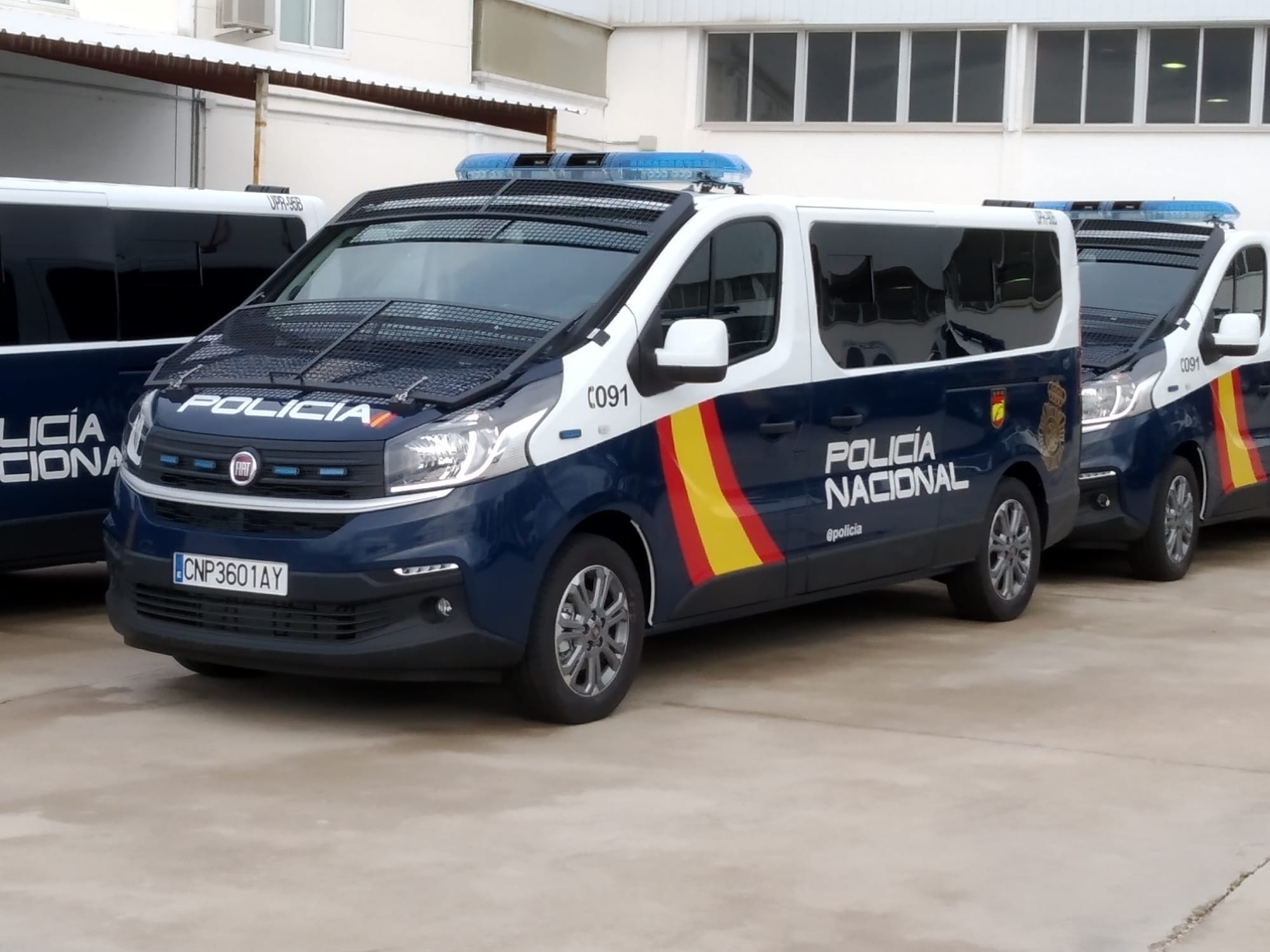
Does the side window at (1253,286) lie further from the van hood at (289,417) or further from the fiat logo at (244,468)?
the fiat logo at (244,468)

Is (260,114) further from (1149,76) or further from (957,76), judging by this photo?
(1149,76)

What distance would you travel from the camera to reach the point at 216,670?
752 cm

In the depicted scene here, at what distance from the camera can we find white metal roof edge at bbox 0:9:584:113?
674 inches

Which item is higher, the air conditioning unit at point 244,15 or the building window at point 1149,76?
the building window at point 1149,76

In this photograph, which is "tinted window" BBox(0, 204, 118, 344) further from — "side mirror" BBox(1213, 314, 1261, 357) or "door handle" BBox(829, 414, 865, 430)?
"side mirror" BBox(1213, 314, 1261, 357)

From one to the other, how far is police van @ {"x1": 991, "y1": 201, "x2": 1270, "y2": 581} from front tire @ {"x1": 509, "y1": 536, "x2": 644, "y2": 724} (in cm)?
451

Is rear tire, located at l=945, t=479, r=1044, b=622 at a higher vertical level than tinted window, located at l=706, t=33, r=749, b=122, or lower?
lower

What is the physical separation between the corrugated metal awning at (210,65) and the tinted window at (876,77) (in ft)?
29.3

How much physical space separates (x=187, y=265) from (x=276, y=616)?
11.2 feet

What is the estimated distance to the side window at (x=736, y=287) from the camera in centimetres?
741

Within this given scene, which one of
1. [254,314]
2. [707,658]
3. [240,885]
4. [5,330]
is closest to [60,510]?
[5,330]

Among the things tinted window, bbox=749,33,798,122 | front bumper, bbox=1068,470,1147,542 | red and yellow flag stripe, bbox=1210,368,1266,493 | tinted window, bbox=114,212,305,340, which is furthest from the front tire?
tinted window, bbox=749,33,798,122

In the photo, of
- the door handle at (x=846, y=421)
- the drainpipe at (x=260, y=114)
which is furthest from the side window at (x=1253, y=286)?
the drainpipe at (x=260, y=114)

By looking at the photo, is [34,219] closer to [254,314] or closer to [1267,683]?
[254,314]
